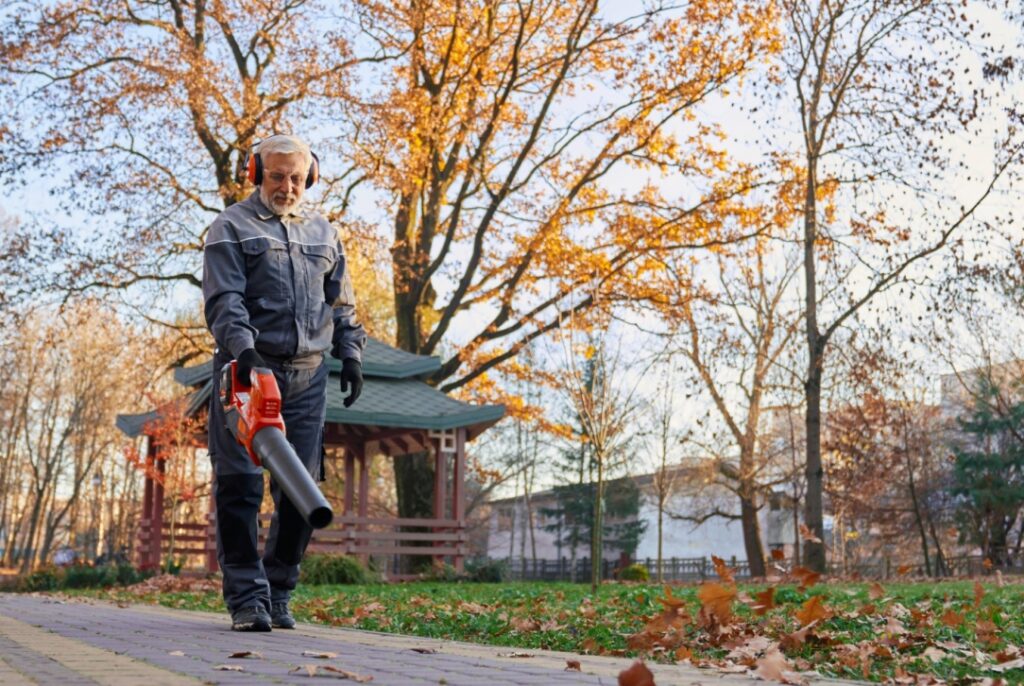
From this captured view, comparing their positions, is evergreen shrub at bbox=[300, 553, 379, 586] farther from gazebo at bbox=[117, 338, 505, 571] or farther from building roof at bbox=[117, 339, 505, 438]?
building roof at bbox=[117, 339, 505, 438]

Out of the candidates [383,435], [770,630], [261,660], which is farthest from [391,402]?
[261,660]

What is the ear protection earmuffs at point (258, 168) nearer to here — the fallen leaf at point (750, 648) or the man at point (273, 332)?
the man at point (273, 332)

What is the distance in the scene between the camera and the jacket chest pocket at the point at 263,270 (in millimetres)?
5652

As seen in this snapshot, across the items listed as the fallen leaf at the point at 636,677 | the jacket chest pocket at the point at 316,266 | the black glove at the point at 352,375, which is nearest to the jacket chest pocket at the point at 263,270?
the jacket chest pocket at the point at 316,266

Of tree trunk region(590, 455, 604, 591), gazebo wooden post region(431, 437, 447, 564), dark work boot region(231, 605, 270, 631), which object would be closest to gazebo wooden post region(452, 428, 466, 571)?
gazebo wooden post region(431, 437, 447, 564)

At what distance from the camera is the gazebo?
2112 cm

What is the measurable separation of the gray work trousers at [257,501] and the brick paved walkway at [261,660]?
25cm

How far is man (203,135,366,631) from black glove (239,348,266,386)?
0.16 m

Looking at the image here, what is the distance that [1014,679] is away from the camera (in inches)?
150

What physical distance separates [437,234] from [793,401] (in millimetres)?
17513

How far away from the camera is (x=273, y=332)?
18.4 ft

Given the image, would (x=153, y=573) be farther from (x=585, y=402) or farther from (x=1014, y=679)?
(x=1014, y=679)

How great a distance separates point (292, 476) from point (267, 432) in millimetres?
382

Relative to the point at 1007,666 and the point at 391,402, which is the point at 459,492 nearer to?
the point at 391,402
